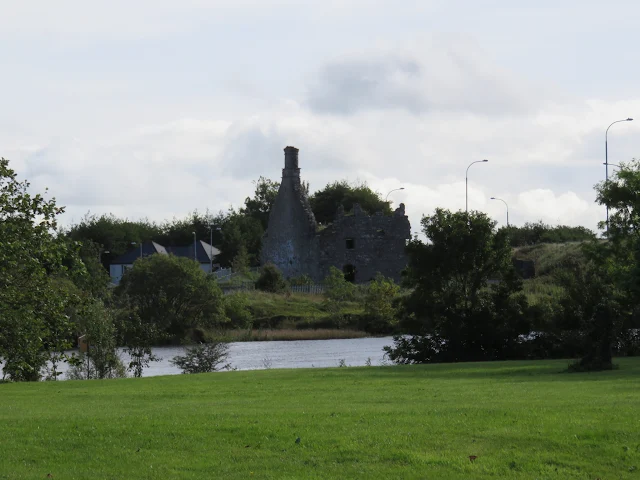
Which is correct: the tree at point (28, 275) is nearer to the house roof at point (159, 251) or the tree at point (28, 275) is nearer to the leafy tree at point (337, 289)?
the leafy tree at point (337, 289)

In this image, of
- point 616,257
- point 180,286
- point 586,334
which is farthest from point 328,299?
point 586,334

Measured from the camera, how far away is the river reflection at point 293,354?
45.8 metres

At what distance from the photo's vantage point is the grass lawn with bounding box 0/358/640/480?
43.0 ft

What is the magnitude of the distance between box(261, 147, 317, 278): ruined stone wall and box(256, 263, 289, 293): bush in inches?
212

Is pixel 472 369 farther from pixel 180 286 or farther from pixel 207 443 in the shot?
pixel 180 286

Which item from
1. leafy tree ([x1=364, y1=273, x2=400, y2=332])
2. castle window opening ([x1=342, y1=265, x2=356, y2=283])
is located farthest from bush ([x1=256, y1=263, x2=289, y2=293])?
leafy tree ([x1=364, y1=273, x2=400, y2=332])

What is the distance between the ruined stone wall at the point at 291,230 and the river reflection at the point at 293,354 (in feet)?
81.1

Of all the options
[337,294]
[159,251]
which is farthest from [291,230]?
[159,251]

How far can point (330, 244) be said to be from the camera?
89.5 m

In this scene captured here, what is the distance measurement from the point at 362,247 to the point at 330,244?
3030 mm

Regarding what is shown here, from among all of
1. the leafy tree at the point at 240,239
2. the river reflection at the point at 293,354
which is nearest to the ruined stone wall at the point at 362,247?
the river reflection at the point at 293,354

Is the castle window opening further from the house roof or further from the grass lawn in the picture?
the grass lawn

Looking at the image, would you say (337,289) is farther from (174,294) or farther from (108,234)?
(108,234)

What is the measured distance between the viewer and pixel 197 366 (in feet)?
127
